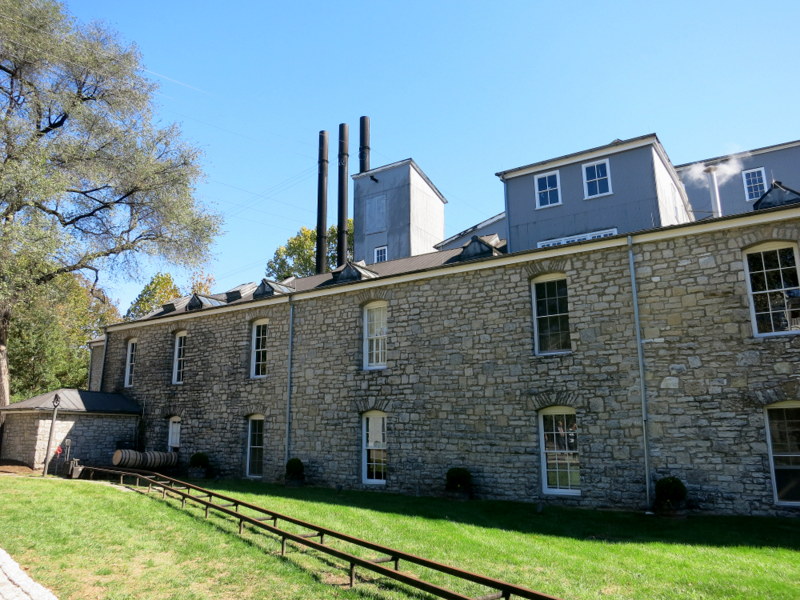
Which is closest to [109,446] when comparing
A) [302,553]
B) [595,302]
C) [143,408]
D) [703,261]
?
[143,408]

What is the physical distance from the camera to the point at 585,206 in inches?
622

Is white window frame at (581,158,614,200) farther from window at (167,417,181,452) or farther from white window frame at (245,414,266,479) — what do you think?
window at (167,417,181,452)

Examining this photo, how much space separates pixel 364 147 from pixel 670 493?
23594mm

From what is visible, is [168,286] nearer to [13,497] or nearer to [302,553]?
[13,497]

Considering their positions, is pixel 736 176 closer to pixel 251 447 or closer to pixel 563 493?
pixel 563 493

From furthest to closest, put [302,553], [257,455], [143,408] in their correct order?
[143,408] → [257,455] → [302,553]

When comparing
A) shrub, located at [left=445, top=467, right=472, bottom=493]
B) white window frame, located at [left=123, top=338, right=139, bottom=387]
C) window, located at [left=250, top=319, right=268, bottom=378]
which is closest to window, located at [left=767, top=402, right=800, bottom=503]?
shrub, located at [left=445, top=467, right=472, bottom=493]

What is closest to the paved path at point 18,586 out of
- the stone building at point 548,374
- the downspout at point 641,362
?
the stone building at point 548,374

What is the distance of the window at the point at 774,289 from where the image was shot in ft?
33.1

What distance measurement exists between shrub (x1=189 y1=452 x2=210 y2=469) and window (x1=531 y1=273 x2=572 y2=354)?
1094cm

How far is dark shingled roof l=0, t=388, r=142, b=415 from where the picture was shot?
59.5 ft

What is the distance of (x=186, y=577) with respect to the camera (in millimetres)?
6695

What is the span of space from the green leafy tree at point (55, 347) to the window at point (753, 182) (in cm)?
2681

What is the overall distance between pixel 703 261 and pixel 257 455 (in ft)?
42.4
